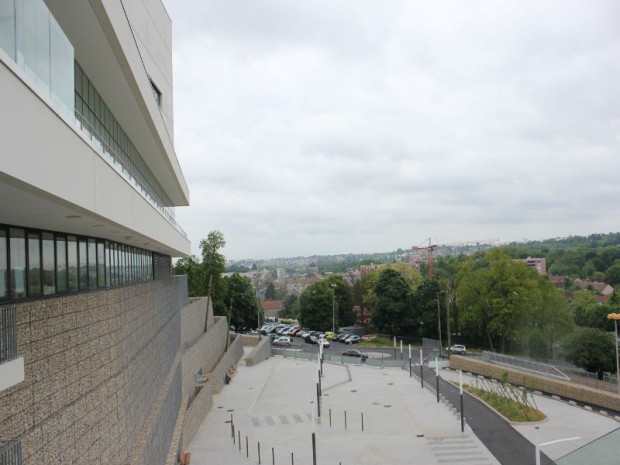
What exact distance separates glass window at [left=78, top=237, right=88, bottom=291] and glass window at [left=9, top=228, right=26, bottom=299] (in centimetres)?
241

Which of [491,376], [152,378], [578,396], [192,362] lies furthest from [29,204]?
[491,376]

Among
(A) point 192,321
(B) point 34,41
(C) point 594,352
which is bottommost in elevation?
(C) point 594,352

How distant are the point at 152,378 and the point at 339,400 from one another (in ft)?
53.3

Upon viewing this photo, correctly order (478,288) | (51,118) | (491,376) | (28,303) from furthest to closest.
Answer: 1. (478,288)
2. (491,376)
3. (28,303)
4. (51,118)

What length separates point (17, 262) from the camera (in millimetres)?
6555

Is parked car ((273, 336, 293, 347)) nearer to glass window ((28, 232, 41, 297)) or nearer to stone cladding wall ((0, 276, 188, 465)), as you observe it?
stone cladding wall ((0, 276, 188, 465))

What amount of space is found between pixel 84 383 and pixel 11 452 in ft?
9.10

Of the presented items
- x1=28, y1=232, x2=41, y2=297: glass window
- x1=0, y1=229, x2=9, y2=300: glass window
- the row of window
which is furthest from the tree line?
x1=0, y1=229, x2=9, y2=300: glass window

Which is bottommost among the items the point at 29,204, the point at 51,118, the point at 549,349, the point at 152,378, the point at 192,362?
the point at 549,349

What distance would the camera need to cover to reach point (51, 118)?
16.3 ft

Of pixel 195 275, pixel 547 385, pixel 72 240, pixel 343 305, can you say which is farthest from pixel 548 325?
pixel 72 240

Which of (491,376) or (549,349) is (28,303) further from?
(549,349)

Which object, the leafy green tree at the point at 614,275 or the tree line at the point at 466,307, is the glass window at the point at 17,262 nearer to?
the tree line at the point at 466,307

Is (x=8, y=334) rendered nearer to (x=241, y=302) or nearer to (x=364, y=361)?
(x=364, y=361)
